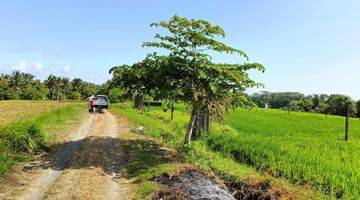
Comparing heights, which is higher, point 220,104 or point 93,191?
point 220,104

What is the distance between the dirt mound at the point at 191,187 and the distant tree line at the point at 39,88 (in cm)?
8463

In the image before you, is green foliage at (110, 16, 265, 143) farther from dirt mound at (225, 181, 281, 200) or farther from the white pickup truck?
the white pickup truck

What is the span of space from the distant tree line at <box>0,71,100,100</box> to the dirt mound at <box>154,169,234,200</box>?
278ft

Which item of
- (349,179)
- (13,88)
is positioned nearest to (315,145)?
(349,179)

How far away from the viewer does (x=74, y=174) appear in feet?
50.7

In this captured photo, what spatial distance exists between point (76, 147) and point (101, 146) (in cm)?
111

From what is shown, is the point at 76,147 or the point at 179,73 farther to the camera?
the point at 76,147

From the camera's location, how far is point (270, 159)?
18.8m

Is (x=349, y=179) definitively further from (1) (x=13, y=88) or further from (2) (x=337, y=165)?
(1) (x=13, y=88)

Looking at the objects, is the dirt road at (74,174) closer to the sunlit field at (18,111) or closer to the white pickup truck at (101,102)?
the sunlit field at (18,111)

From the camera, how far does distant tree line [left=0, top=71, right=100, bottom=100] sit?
108m

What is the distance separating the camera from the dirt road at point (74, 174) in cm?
1332

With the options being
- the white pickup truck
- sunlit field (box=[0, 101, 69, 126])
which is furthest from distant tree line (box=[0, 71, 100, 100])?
the white pickup truck

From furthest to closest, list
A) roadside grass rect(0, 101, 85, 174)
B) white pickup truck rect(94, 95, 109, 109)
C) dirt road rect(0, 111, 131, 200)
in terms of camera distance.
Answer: white pickup truck rect(94, 95, 109, 109), roadside grass rect(0, 101, 85, 174), dirt road rect(0, 111, 131, 200)
